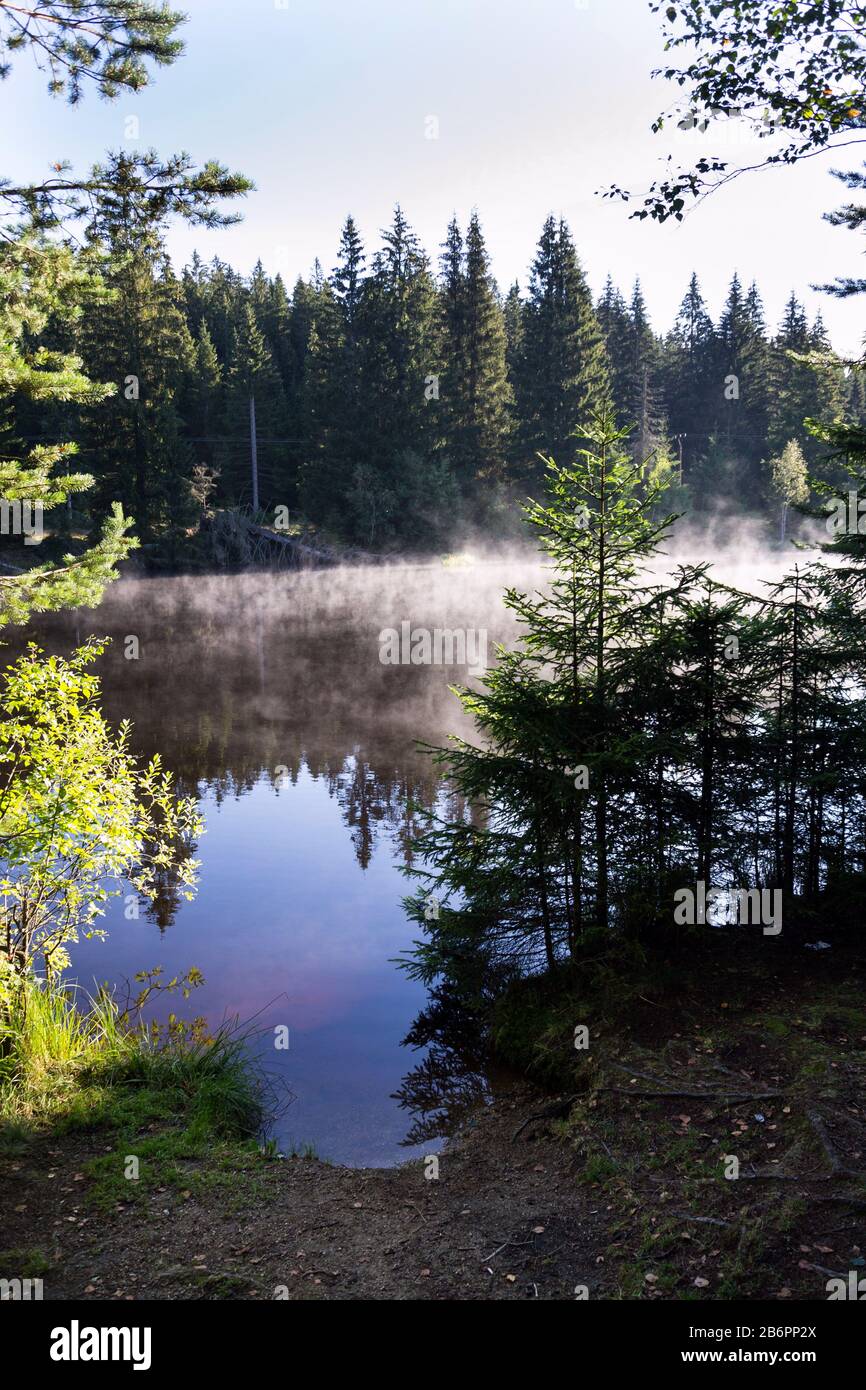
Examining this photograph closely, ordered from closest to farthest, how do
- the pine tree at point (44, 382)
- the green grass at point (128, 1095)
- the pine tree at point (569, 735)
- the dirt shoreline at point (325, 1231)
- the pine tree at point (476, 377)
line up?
the dirt shoreline at point (325, 1231) < the green grass at point (128, 1095) < the pine tree at point (569, 735) < the pine tree at point (44, 382) < the pine tree at point (476, 377)

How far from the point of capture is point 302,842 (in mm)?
15234

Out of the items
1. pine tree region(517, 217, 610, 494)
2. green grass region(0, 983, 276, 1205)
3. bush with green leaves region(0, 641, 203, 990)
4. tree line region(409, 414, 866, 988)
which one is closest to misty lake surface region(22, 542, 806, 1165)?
green grass region(0, 983, 276, 1205)

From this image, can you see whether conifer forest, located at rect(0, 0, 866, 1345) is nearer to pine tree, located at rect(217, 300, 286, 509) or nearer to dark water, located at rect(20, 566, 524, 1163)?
dark water, located at rect(20, 566, 524, 1163)

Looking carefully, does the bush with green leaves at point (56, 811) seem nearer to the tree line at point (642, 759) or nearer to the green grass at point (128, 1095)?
the green grass at point (128, 1095)

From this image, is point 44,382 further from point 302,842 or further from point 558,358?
point 558,358

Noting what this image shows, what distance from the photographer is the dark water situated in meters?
Answer: 9.25

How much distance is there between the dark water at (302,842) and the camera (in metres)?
9.25

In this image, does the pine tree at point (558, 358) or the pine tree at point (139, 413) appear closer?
the pine tree at point (139, 413)

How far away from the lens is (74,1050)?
8.01 meters

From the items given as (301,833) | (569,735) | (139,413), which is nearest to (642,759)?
(569,735)

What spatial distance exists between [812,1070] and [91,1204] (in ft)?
16.8

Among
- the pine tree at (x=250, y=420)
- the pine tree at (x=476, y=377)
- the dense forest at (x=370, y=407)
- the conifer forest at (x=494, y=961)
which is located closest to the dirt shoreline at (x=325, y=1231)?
the conifer forest at (x=494, y=961)
